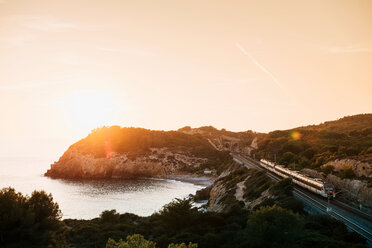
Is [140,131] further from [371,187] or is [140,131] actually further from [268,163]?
[371,187]

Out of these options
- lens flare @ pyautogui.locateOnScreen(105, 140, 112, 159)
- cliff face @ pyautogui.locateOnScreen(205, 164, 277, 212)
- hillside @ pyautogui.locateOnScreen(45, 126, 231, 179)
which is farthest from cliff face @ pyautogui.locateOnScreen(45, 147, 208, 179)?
cliff face @ pyautogui.locateOnScreen(205, 164, 277, 212)

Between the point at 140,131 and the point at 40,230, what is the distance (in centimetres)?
16452

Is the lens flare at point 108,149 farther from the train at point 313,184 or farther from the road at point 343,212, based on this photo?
the road at point 343,212

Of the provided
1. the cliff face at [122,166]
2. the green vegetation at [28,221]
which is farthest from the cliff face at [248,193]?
the cliff face at [122,166]

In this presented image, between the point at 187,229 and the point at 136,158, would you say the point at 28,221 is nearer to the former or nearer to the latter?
the point at 187,229

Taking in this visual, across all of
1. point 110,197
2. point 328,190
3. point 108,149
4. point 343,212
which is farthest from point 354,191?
point 108,149

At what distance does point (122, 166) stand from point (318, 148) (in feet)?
323

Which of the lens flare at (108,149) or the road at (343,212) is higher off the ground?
the lens flare at (108,149)

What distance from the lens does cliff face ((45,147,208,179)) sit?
472 feet

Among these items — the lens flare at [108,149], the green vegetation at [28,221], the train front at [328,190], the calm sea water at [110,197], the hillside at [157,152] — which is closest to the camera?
the green vegetation at [28,221]

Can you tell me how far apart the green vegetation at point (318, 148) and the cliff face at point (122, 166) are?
46095 mm

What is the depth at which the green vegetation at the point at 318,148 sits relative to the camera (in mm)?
61406

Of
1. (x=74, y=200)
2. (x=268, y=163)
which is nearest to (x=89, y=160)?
(x=74, y=200)

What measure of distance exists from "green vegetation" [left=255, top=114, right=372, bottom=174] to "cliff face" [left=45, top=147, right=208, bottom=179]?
151 ft
